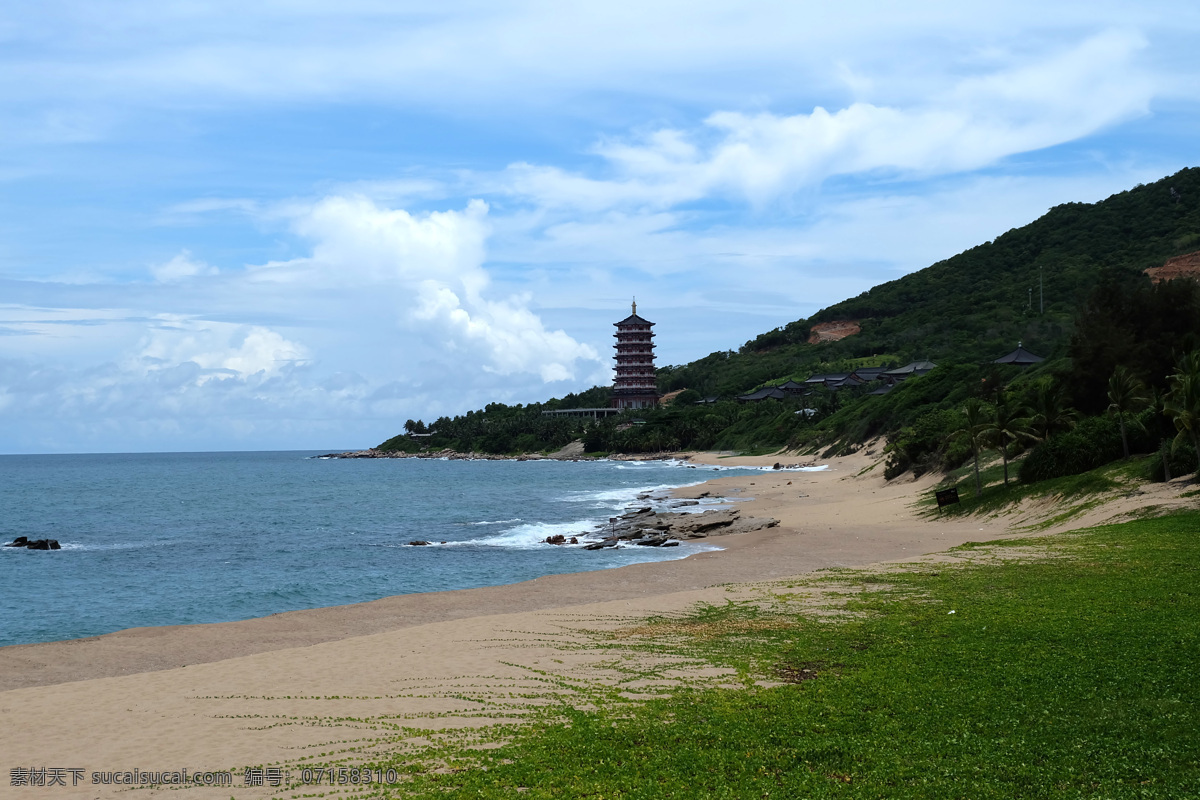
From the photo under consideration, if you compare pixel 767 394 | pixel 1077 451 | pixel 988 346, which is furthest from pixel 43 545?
pixel 767 394

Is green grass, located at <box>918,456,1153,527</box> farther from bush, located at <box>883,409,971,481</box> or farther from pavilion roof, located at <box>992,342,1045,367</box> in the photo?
pavilion roof, located at <box>992,342,1045,367</box>

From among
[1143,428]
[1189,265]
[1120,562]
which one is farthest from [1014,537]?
[1189,265]

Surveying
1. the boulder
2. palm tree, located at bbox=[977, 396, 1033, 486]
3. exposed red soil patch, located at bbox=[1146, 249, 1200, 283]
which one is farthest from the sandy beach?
exposed red soil patch, located at bbox=[1146, 249, 1200, 283]

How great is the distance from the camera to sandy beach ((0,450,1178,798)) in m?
13.8

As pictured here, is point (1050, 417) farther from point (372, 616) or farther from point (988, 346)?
point (988, 346)

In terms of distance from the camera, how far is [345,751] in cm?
1322

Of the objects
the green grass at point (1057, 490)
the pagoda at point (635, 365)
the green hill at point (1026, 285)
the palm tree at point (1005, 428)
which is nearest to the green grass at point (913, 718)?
the green grass at point (1057, 490)

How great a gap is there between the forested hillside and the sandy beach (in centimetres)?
2025

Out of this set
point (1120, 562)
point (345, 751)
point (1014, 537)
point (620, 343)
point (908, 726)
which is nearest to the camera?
point (908, 726)

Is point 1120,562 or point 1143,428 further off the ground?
point 1143,428

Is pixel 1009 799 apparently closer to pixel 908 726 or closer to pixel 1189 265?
pixel 908 726

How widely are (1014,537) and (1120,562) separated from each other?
423 inches

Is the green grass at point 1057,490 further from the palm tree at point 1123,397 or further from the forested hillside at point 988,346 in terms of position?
the forested hillside at point 988,346

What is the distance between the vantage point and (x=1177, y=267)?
427 ft
